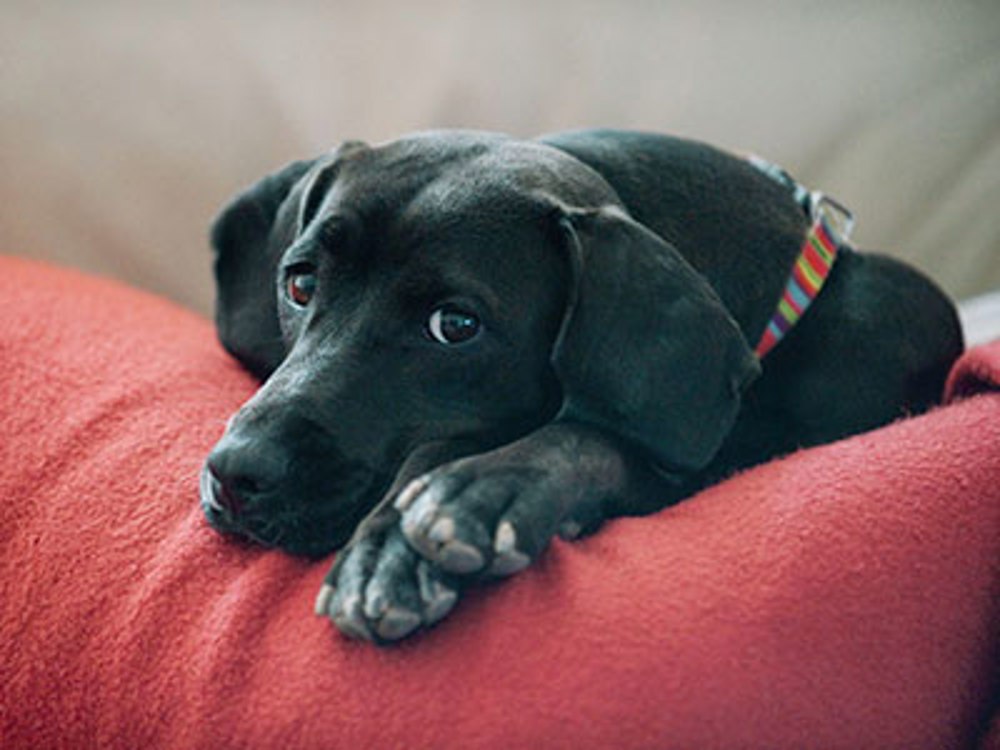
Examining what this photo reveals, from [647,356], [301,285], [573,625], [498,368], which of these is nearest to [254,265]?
[301,285]

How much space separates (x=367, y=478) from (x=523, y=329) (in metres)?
0.34

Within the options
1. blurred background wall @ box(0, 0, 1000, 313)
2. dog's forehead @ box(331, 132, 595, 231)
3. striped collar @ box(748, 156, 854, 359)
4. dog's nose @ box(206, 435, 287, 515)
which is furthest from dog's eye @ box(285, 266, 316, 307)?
blurred background wall @ box(0, 0, 1000, 313)

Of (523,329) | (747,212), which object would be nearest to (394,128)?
Answer: (747,212)

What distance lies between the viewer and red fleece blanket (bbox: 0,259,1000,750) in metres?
1.10

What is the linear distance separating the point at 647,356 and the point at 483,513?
0.41m

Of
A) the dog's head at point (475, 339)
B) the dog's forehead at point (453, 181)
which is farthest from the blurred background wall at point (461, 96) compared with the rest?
the dog's head at point (475, 339)

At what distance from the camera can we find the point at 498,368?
58.7 inches

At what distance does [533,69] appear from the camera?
2.74 metres

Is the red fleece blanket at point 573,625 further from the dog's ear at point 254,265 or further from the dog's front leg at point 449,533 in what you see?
the dog's ear at point 254,265

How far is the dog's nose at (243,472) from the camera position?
1.28 m

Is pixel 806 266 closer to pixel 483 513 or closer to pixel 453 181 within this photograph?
pixel 453 181

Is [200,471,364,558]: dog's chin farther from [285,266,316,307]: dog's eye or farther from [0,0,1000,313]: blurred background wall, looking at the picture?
[0,0,1000,313]: blurred background wall

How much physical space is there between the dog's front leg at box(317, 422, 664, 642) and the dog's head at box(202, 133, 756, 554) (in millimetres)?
112

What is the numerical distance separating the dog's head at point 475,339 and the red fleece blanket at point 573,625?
14 centimetres
